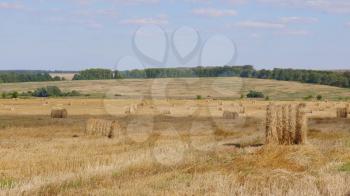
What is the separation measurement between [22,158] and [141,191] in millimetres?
6164

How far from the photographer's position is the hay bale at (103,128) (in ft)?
74.8

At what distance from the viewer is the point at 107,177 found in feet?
36.2

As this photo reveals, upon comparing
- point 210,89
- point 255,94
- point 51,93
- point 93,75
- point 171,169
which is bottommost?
point 51,93

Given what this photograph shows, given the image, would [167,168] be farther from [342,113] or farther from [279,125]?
[342,113]

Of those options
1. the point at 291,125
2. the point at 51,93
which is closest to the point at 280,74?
the point at 51,93

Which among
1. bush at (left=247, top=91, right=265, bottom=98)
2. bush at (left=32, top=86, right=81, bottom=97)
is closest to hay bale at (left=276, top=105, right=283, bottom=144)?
bush at (left=247, top=91, right=265, bottom=98)

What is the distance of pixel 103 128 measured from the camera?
76.4 ft

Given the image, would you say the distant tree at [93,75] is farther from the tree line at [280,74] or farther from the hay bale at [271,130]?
the hay bale at [271,130]

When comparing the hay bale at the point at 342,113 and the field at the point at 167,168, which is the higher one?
the field at the point at 167,168

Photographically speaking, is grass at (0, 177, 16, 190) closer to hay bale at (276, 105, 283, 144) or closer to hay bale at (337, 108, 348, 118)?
hay bale at (276, 105, 283, 144)

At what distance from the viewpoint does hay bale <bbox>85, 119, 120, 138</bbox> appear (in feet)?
74.8

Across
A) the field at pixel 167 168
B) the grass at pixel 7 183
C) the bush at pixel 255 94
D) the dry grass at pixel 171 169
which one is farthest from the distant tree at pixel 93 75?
the grass at pixel 7 183

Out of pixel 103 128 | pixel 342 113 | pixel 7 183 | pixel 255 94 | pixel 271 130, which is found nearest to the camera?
pixel 7 183

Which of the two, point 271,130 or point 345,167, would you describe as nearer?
point 345,167
